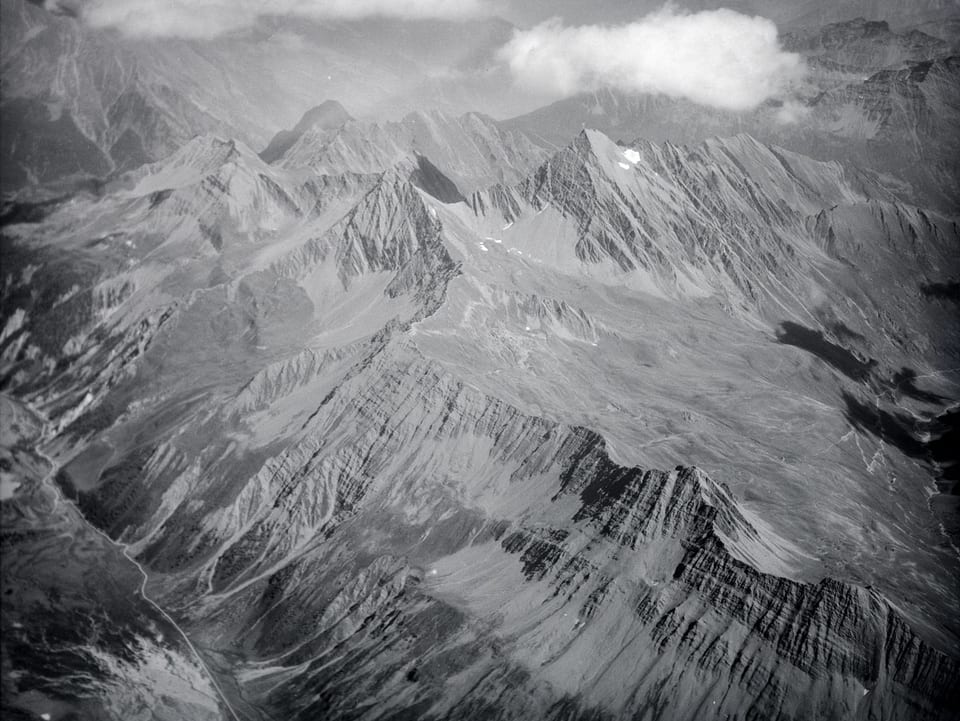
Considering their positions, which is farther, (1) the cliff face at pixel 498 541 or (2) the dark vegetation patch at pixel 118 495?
(2) the dark vegetation patch at pixel 118 495

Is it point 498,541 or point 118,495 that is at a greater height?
point 118,495

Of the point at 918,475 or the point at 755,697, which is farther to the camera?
the point at 918,475

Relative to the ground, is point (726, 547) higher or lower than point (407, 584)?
higher

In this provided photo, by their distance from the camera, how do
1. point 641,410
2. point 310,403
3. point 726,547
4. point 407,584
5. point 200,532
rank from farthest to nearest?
point 641,410, point 310,403, point 200,532, point 407,584, point 726,547

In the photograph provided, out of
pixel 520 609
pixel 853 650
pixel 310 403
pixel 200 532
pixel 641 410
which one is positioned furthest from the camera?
pixel 641 410

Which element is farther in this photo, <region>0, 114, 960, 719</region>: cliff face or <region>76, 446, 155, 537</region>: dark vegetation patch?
<region>76, 446, 155, 537</region>: dark vegetation patch

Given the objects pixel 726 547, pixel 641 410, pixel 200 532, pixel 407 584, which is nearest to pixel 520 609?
pixel 407 584

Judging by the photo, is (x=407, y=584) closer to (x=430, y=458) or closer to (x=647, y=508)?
(x=430, y=458)

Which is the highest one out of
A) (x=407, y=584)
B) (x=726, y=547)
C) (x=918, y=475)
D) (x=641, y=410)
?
(x=726, y=547)

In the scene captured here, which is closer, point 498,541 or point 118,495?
point 498,541

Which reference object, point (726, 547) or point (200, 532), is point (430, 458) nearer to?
point (200, 532)
